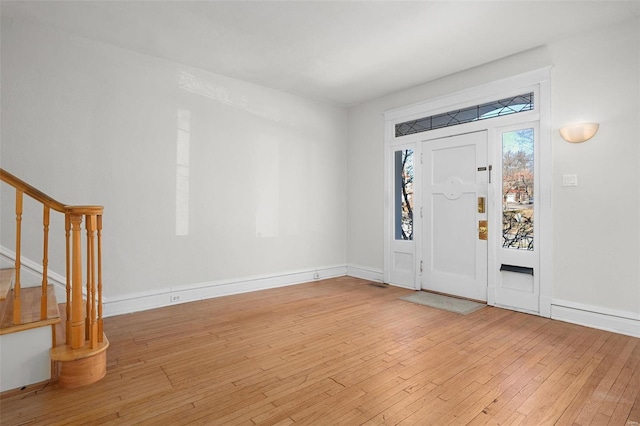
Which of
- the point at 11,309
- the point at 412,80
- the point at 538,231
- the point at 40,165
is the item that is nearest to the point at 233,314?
the point at 11,309

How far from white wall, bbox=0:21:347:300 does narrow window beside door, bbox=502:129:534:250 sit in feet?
9.25

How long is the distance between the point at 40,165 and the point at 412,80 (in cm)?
462

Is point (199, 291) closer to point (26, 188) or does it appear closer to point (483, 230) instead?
point (26, 188)

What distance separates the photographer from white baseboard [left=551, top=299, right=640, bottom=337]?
10.3 ft

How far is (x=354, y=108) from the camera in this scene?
19.6 feet

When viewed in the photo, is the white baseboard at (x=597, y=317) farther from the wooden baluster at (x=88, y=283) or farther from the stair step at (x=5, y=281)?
the stair step at (x=5, y=281)

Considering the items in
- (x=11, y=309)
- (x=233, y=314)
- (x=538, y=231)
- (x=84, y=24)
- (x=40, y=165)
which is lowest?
(x=233, y=314)

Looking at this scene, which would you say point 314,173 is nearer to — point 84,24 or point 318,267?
point 318,267

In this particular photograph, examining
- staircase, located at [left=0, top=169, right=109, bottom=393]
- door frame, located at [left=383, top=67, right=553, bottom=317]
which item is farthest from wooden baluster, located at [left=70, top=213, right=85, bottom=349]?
door frame, located at [left=383, top=67, right=553, bottom=317]

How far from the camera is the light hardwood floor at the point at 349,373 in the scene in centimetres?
194

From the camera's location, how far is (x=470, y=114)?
14.5 ft

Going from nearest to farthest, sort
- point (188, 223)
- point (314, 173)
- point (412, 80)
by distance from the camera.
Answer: point (188, 223) < point (412, 80) < point (314, 173)

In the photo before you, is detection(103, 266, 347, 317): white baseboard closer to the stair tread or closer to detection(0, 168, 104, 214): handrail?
the stair tread

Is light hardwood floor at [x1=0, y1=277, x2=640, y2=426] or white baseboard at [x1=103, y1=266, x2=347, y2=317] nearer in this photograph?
light hardwood floor at [x1=0, y1=277, x2=640, y2=426]
